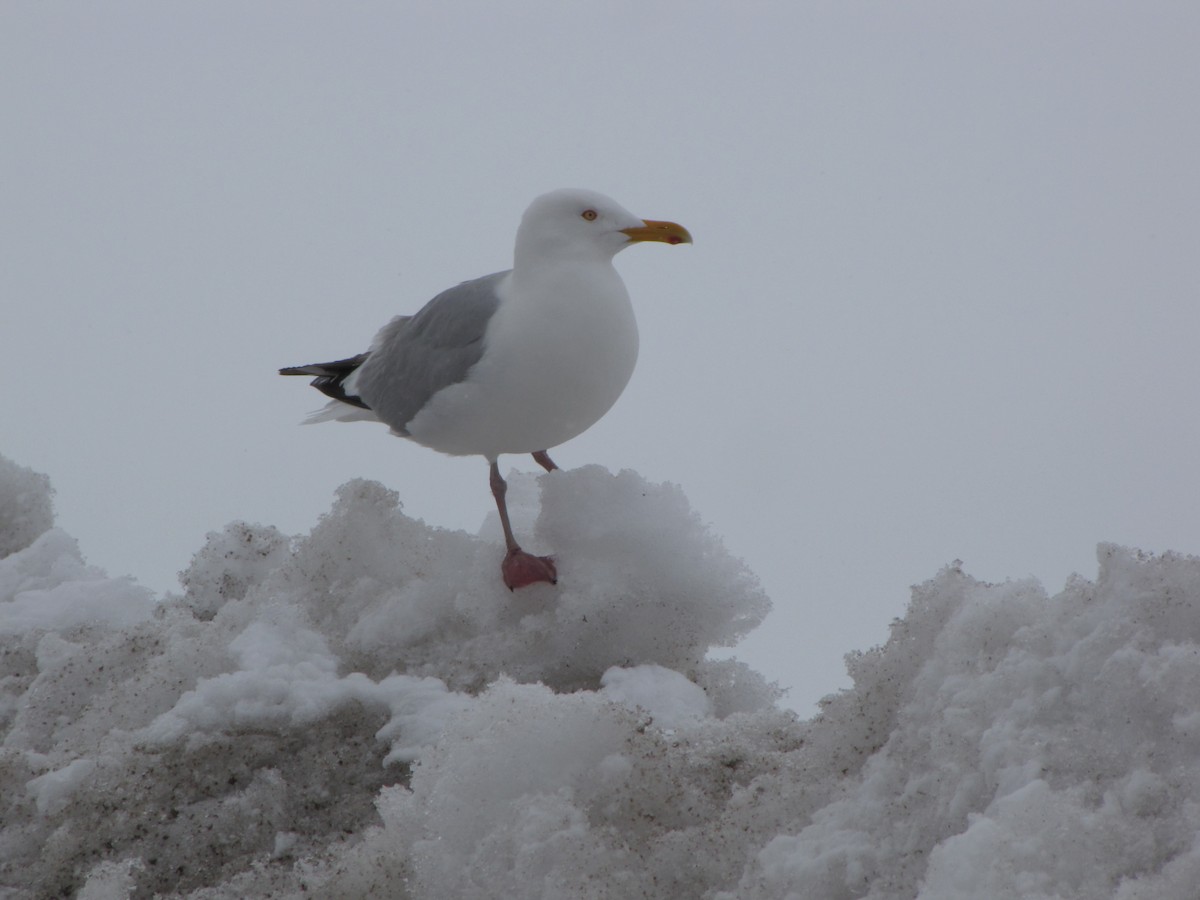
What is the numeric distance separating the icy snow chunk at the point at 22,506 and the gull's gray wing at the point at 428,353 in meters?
2.07

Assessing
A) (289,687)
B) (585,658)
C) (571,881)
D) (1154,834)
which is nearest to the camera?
(1154,834)

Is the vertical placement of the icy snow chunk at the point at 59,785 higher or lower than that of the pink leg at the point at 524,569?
lower

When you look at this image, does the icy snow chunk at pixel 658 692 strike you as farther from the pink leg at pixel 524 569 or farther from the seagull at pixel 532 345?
the seagull at pixel 532 345

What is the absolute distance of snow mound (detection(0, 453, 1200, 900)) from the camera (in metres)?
2.10

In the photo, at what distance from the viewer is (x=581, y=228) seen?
4664mm

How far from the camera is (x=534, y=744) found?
2553 millimetres

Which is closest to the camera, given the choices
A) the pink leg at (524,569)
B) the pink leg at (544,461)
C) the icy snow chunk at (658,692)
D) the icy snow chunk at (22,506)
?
A: the icy snow chunk at (658,692)

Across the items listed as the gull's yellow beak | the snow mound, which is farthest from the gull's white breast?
the snow mound

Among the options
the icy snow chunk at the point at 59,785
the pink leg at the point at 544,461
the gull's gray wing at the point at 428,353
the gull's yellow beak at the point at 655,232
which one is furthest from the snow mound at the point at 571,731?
the gull's yellow beak at the point at 655,232

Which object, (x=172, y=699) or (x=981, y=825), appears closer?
(x=981, y=825)

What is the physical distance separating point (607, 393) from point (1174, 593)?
102 inches

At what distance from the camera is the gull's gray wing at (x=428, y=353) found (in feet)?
15.2

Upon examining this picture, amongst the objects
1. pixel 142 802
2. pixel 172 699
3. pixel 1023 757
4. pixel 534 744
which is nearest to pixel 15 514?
pixel 172 699

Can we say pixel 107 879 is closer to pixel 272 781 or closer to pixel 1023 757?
pixel 272 781
